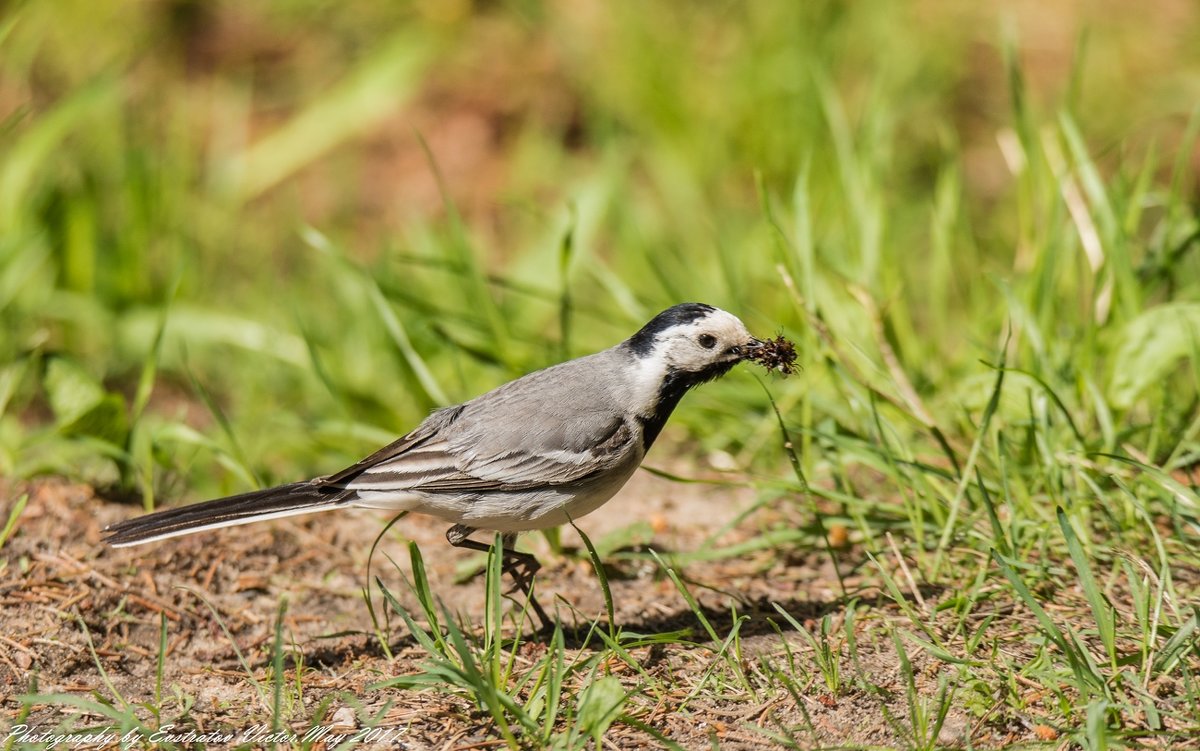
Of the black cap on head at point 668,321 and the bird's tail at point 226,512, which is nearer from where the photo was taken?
the bird's tail at point 226,512

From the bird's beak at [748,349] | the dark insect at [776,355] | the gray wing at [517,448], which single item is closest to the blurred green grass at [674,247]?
the dark insect at [776,355]

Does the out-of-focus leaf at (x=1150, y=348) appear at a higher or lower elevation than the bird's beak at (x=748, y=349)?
lower

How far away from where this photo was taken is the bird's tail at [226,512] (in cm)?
365

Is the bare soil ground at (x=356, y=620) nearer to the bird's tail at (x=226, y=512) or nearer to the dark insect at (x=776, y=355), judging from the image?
the bird's tail at (x=226, y=512)

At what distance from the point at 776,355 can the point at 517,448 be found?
968mm

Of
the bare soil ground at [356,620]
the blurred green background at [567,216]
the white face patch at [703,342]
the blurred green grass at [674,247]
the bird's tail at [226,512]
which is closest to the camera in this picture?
the bare soil ground at [356,620]

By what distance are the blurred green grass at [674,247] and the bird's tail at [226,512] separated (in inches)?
28.3

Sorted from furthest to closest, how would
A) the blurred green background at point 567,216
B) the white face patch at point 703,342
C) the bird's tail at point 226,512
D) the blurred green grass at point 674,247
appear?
the blurred green background at point 567,216 < the blurred green grass at point 674,247 < the white face patch at point 703,342 < the bird's tail at point 226,512

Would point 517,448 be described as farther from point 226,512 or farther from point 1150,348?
point 1150,348

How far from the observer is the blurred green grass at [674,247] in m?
4.18

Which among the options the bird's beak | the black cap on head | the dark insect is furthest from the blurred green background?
the black cap on head

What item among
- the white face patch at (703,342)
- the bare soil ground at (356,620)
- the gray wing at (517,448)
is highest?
the white face patch at (703,342)

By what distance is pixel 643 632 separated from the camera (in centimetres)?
384

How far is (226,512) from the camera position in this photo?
3.70m
